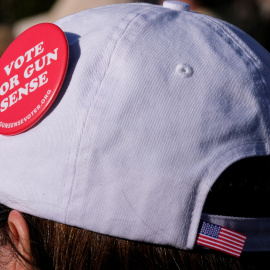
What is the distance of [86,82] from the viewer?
1.19m

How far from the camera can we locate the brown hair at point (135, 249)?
1.19m

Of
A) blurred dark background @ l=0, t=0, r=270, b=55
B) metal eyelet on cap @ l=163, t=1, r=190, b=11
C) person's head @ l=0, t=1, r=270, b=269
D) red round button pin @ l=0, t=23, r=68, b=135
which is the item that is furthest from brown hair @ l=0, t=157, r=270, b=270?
blurred dark background @ l=0, t=0, r=270, b=55

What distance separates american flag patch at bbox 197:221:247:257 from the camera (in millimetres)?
1175

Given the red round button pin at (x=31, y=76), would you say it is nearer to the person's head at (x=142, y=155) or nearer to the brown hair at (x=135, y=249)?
the person's head at (x=142, y=155)

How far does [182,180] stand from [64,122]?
0.30 m

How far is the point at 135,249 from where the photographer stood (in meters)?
1.20

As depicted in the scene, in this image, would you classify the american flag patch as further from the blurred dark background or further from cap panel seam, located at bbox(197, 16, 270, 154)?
the blurred dark background

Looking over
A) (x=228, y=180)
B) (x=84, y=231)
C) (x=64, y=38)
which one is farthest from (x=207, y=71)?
(x=84, y=231)

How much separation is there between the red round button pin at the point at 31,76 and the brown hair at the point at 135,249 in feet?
0.81

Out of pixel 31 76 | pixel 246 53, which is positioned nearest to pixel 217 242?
pixel 246 53

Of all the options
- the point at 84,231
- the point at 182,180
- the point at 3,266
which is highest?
the point at 182,180

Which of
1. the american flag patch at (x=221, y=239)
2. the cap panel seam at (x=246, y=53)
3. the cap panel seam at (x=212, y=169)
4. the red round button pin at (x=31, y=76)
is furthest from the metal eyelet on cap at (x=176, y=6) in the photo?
the american flag patch at (x=221, y=239)

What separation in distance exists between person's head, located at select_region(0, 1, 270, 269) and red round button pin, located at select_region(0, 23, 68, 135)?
0.02 meters

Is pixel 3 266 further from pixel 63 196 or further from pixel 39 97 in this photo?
pixel 39 97
